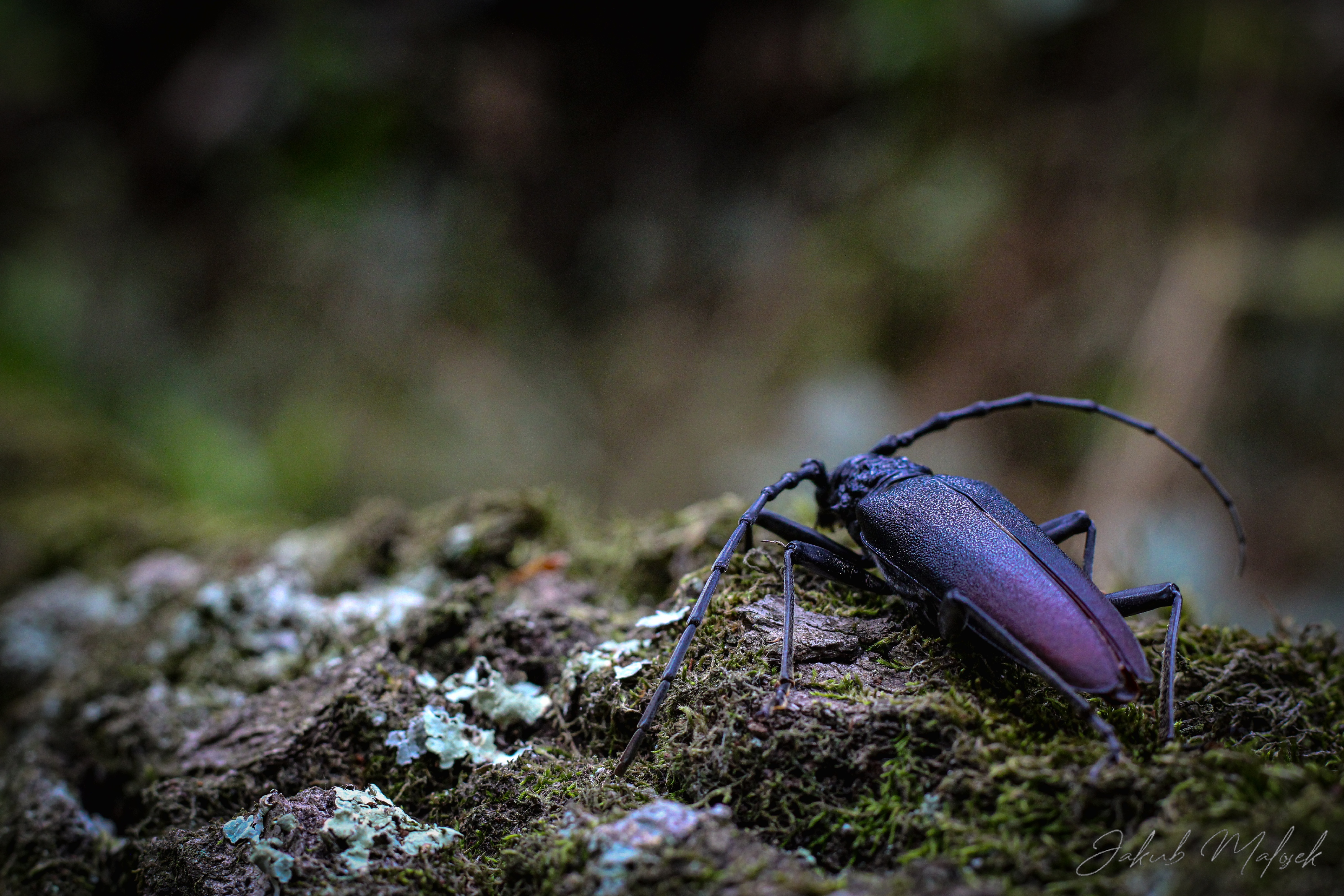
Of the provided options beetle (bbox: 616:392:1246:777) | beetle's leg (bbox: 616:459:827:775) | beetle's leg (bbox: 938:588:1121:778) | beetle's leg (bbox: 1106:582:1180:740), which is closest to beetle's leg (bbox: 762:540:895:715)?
beetle (bbox: 616:392:1246:777)

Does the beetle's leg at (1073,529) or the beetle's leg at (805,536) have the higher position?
the beetle's leg at (1073,529)

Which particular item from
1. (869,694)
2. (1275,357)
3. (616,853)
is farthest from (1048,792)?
(1275,357)

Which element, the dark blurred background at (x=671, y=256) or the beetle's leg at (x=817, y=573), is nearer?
the beetle's leg at (x=817, y=573)

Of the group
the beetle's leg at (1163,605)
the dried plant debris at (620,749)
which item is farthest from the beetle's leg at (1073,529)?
the dried plant debris at (620,749)

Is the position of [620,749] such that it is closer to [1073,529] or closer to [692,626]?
[692,626]

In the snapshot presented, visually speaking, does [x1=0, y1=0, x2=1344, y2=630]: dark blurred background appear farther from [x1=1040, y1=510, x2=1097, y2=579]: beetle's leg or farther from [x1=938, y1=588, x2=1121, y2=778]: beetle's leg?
[x1=938, y1=588, x2=1121, y2=778]: beetle's leg

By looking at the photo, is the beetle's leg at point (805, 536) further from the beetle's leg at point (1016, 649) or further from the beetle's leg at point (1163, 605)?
the beetle's leg at point (1163, 605)
